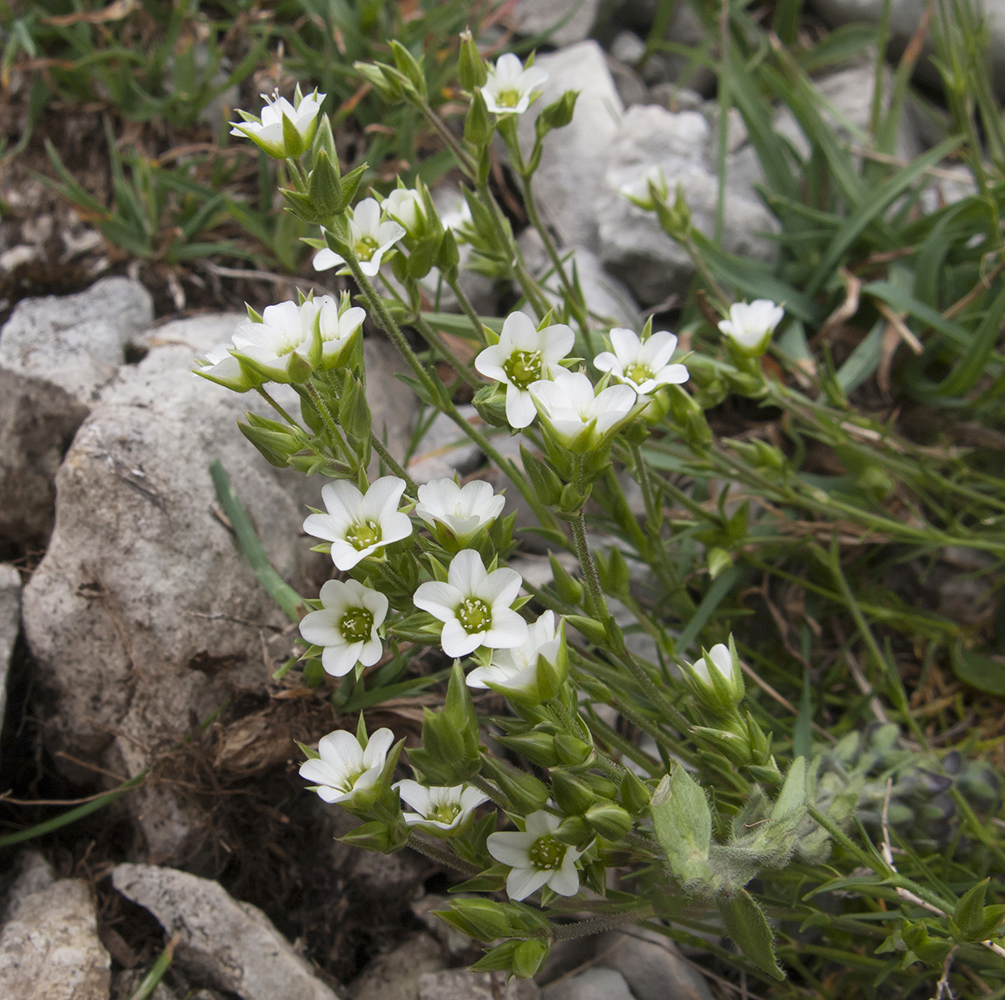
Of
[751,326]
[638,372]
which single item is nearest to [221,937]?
[638,372]

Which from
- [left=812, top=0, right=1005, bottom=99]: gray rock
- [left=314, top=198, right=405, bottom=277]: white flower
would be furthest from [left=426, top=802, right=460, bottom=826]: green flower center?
[left=812, top=0, right=1005, bottom=99]: gray rock

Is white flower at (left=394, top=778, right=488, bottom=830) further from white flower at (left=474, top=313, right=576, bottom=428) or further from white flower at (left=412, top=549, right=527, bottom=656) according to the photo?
white flower at (left=474, top=313, right=576, bottom=428)

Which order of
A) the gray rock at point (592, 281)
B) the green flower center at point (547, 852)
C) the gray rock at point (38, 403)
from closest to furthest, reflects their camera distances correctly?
1. the green flower center at point (547, 852)
2. the gray rock at point (38, 403)
3. the gray rock at point (592, 281)

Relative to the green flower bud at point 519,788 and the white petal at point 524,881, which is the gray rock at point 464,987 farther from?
the green flower bud at point 519,788

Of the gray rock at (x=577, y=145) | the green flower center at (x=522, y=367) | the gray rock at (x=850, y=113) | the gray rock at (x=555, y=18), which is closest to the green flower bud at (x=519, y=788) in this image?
the green flower center at (x=522, y=367)

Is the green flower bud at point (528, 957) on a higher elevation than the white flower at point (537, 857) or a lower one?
lower

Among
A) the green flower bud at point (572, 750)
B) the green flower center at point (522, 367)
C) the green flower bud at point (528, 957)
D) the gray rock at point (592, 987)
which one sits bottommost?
the gray rock at point (592, 987)

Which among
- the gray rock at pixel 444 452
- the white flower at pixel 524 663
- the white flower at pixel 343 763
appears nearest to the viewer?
the white flower at pixel 524 663

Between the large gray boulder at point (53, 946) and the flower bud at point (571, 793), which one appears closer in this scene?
the flower bud at point (571, 793)
